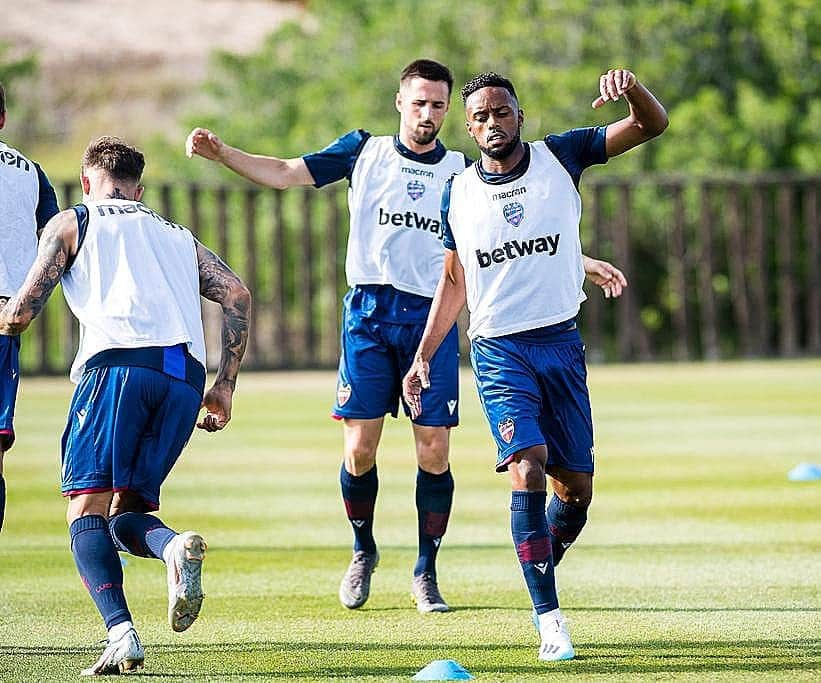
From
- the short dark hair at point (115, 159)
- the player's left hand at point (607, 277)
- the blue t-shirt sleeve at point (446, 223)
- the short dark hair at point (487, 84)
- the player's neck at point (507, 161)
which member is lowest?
the player's left hand at point (607, 277)

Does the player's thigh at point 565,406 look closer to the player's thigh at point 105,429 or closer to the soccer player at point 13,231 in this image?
the player's thigh at point 105,429

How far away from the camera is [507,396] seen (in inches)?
258

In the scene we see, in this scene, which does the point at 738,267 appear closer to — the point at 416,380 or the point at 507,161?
the point at 416,380

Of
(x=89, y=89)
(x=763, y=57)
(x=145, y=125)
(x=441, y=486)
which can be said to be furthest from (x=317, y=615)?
(x=89, y=89)

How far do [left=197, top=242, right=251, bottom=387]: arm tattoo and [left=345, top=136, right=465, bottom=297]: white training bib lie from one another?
1.64m

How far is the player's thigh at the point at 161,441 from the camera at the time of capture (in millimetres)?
6145

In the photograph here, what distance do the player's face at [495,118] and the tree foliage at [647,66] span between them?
29040mm

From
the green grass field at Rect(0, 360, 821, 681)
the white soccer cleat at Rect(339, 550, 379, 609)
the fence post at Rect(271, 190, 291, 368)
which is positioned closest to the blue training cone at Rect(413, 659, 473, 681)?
the green grass field at Rect(0, 360, 821, 681)

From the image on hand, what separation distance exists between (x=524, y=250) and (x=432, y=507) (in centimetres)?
186

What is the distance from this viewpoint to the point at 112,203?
6.21 meters

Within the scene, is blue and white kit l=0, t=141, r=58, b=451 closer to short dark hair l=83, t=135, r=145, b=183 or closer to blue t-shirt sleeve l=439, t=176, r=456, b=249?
short dark hair l=83, t=135, r=145, b=183

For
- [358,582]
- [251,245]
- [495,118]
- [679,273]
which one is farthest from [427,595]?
[679,273]

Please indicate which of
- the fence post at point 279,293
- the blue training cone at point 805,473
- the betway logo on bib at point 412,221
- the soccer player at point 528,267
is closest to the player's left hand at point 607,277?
the soccer player at point 528,267

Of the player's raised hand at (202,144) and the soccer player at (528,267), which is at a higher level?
the player's raised hand at (202,144)
